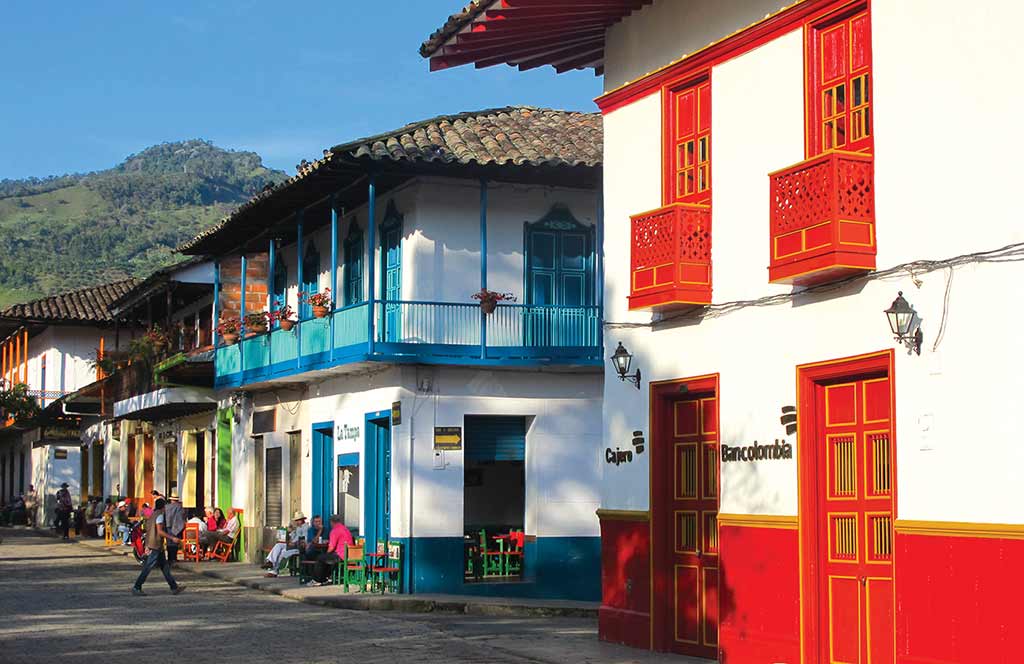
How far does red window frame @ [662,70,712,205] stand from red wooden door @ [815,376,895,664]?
9.60ft

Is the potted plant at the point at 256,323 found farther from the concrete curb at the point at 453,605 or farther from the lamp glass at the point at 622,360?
the lamp glass at the point at 622,360

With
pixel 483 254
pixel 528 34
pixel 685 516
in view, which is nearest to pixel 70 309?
pixel 483 254

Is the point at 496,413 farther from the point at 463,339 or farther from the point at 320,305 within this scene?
the point at 320,305

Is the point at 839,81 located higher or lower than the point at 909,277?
higher

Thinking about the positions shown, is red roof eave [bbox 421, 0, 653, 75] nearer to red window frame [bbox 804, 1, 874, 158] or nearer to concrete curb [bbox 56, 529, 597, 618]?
red window frame [bbox 804, 1, 874, 158]

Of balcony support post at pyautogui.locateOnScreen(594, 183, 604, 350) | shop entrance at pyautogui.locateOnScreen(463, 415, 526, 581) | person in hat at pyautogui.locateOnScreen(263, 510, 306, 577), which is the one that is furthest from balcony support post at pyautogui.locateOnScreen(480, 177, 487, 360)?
person in hat at pyautogui.locateOnScreen(263, 510, 306, 577)

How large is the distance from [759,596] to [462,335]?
32.1ft

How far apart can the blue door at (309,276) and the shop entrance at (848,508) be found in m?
15.7

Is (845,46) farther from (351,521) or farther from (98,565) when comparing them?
(98,565)

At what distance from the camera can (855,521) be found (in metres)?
12.7

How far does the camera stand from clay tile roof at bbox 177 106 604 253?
22.3m

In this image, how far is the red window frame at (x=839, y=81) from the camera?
12656 millimetres

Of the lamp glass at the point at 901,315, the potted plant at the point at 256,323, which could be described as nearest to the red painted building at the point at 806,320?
the lamp glass at the point at 901,315

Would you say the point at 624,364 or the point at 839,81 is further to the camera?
the point at 624,364
